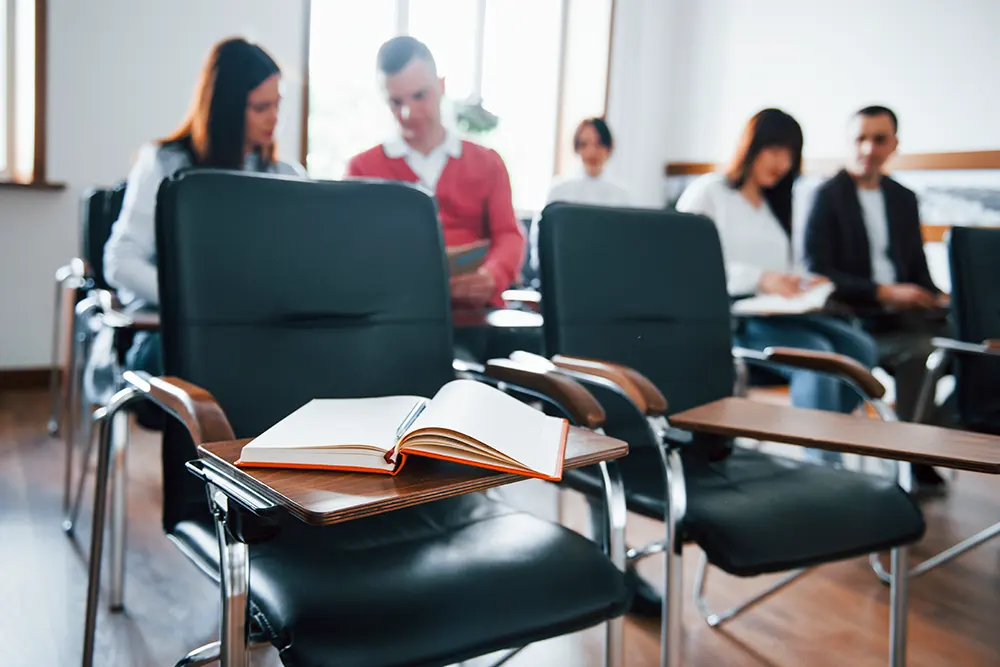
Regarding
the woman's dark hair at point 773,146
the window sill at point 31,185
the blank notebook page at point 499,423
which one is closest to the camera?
the blank notebook page at point 499,423

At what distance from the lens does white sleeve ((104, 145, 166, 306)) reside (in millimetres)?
2098

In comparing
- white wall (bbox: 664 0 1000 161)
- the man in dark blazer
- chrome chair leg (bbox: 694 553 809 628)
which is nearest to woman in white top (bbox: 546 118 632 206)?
the man in dark blazer

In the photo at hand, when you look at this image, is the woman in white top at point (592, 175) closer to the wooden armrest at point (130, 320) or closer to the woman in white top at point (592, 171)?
the woman in white top at point (592, 171)

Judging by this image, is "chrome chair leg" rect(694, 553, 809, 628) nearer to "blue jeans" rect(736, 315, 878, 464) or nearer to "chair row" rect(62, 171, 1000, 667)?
"chair row" rect(62, 171, 1000, 667)

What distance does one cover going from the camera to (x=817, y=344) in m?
2.57


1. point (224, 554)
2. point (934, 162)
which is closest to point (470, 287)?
point (224, 554)

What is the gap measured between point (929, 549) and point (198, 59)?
4005mm

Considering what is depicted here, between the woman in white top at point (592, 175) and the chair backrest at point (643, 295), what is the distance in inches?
93.6

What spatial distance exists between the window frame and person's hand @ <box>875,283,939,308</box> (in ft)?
11.9

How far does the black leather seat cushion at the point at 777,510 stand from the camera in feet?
4.21

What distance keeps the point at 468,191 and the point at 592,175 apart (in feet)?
5.71

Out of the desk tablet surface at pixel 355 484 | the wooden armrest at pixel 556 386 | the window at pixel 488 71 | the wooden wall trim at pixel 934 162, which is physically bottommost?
the wooden armrest at pixel 556 386

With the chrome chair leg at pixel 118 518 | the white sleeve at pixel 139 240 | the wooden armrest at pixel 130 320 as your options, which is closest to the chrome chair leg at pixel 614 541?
the wooden armrest at pixel 130 320

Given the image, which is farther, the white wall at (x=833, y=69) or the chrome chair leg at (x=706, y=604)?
the white wall at (x=833, y=69)
